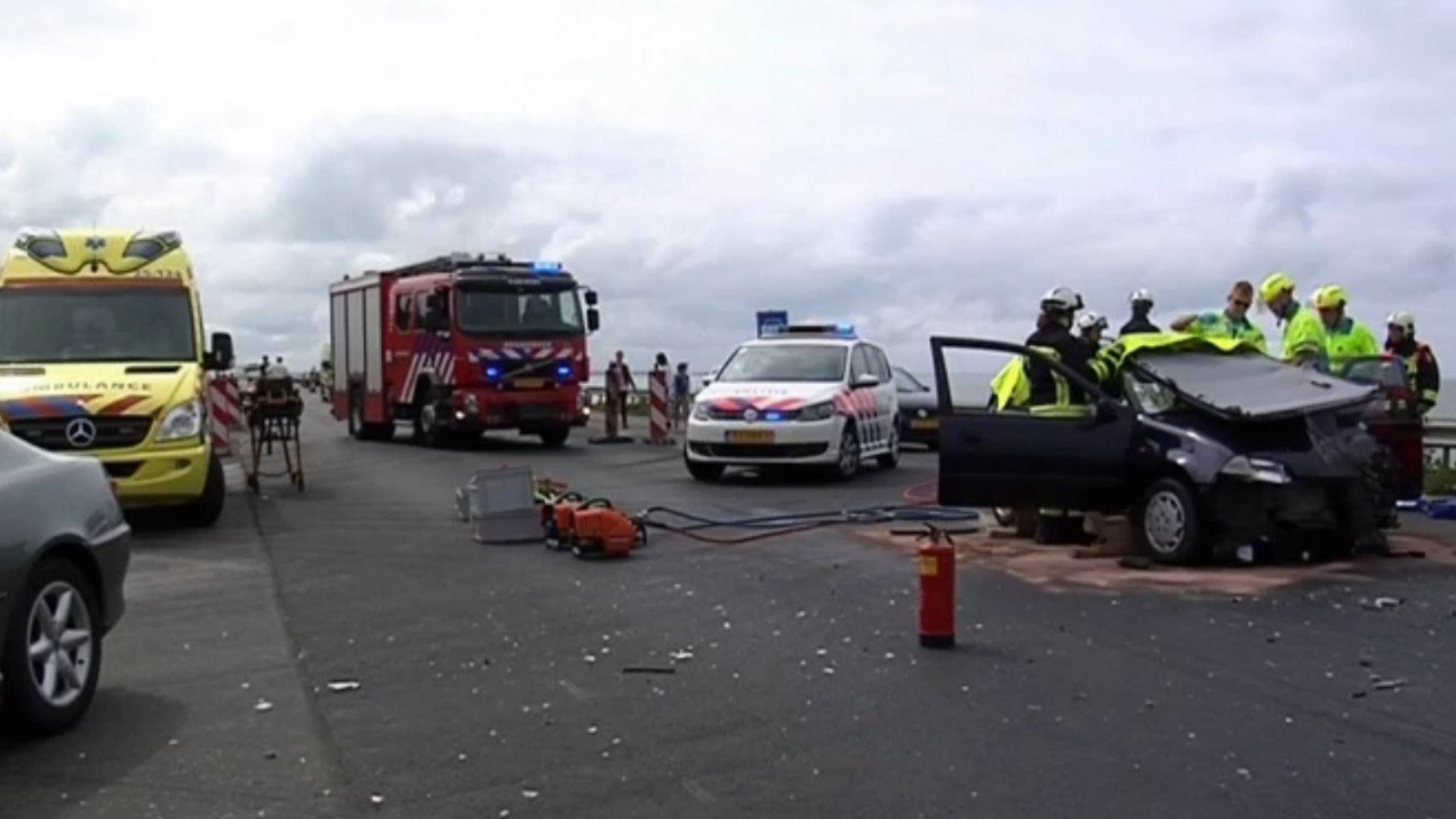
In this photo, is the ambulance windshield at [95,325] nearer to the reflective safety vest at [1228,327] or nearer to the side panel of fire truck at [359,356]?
the reflective safety vest at [1228,327]

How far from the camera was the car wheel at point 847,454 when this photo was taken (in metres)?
19.5

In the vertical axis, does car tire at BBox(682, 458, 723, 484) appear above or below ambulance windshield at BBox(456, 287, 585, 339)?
below

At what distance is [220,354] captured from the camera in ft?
54.0

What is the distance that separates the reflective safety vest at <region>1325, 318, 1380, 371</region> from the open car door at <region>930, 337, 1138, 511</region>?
354 centimetres

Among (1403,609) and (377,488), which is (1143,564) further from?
(377,488)

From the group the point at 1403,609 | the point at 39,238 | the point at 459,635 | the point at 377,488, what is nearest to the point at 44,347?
the point at 39,238

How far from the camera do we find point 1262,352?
13.1 meters

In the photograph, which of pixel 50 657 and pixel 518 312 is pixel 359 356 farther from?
pixel 50 657

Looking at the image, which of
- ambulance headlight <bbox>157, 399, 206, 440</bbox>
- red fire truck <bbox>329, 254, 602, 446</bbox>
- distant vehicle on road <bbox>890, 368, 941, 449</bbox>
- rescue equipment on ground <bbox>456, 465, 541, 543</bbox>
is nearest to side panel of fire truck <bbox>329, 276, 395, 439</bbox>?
red fire truck <bbox>329, 254, 602, 446</bbox>

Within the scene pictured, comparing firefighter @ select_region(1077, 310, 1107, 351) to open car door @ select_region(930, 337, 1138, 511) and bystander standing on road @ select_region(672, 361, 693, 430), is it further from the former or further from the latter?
bystander standing on road @ select_region(672, 361, 693, 430)

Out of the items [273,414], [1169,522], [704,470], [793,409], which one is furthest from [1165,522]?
[273,414]

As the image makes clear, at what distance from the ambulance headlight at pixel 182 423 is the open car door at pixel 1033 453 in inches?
267

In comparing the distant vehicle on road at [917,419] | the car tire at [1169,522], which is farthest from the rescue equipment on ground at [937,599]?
the distant vehicle on road at [917,419]

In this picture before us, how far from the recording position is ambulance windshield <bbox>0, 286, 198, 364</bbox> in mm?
15953
